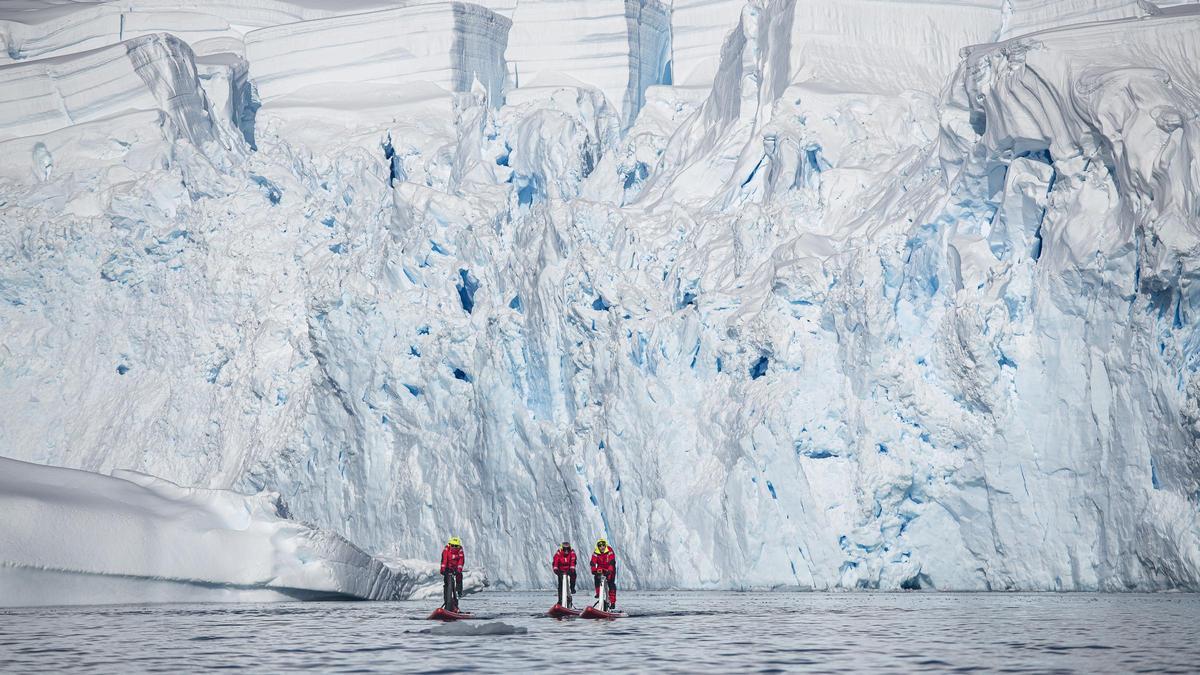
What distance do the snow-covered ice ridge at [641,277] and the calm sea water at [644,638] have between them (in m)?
5.15

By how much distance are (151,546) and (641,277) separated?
15.5 metres

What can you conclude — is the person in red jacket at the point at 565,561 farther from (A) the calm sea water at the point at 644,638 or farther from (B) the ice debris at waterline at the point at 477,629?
(B) the ice debris at waterline at the point at 477,629

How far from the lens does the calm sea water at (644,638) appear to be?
13.9 meters

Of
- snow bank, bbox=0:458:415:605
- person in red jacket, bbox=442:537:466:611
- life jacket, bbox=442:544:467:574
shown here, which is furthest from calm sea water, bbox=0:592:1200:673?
life jacket, bbox=442:544:467:574

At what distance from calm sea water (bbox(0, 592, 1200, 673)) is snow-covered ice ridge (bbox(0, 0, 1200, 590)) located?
5.15 meters

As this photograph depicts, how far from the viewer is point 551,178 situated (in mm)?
45031

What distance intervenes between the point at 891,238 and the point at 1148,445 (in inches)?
309

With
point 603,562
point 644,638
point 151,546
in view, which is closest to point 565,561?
point 603,562

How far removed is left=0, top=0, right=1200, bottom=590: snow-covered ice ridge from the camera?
28312 mm

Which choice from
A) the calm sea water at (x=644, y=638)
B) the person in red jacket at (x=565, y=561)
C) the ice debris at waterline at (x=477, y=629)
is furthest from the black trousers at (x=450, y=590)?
the ice debris at waterline at (x=477, y=629)

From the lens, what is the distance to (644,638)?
17.4m

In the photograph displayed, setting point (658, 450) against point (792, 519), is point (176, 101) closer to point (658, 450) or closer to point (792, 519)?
point (658, 450)

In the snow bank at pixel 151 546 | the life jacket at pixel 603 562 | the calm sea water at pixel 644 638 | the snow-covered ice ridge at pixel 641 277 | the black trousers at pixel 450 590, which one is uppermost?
the snow-covered ice ridge at pixel 641 277

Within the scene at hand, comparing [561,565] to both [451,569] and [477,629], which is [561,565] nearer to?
[451,569]
